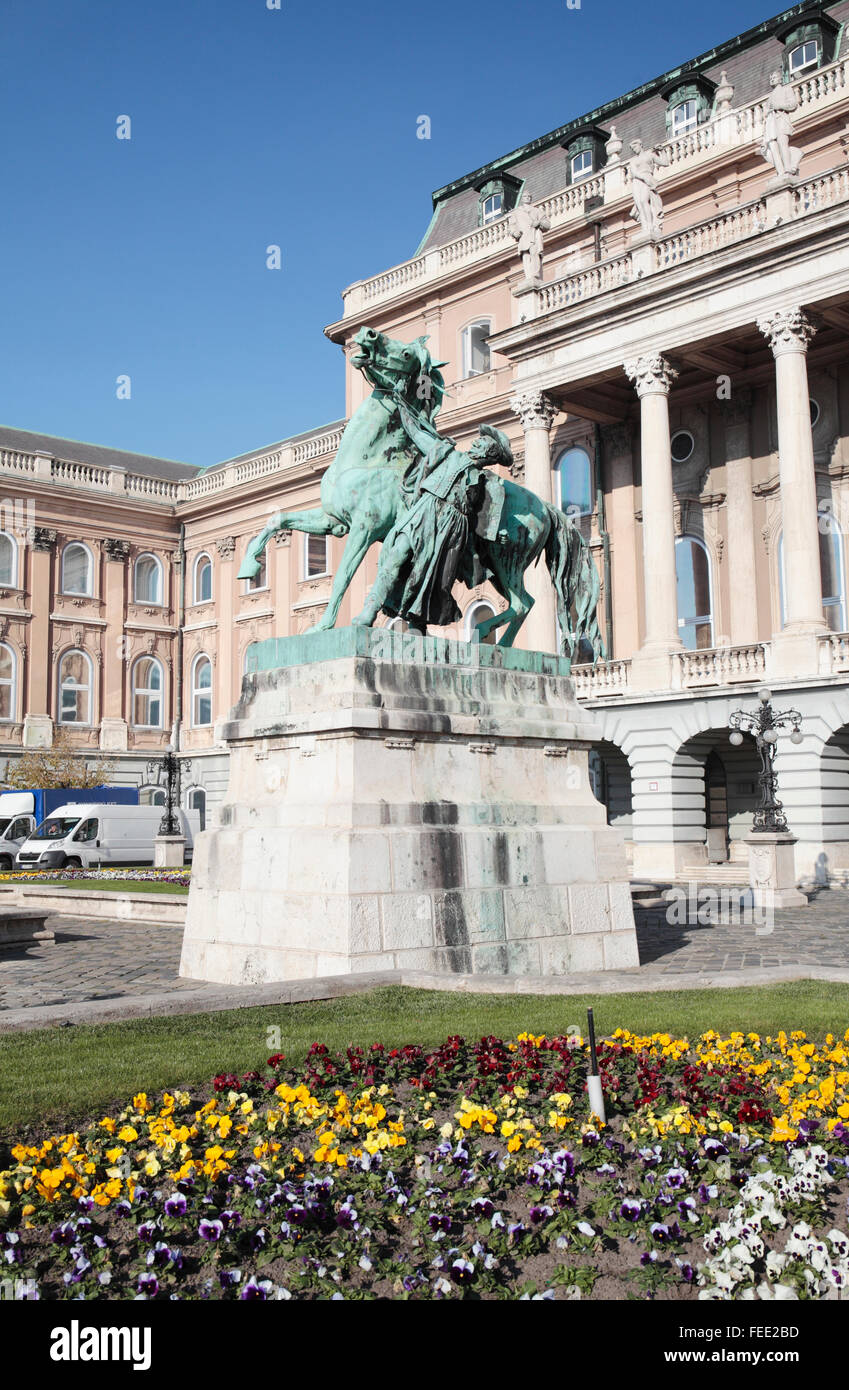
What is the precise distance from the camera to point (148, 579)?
57031 mm

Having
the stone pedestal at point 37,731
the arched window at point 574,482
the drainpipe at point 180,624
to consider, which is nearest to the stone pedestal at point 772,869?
the arched window at point 574,482

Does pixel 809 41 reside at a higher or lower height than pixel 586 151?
lower

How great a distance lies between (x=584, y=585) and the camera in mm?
13680

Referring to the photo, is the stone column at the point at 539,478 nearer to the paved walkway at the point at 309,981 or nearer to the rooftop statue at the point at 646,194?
the rooftop statue at the point at 646,194

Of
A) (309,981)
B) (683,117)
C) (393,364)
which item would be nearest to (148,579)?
(683,117)

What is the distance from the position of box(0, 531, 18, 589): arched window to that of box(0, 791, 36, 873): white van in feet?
39.0

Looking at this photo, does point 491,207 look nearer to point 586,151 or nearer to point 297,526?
point 586,151

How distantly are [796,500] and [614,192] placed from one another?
1432 centimetres

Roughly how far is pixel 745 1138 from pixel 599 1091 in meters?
0.68

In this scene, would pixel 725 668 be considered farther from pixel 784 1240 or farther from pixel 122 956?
pixel 784 1240

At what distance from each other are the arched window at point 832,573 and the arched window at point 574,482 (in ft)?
25.8

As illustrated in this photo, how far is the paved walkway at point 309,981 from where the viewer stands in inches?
320
